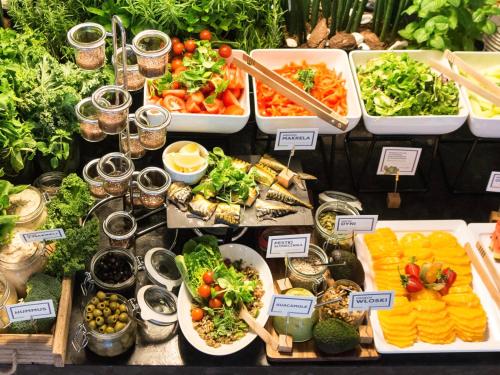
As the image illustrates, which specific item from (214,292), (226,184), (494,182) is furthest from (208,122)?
(494,182)

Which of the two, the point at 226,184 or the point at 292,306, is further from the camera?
the point at 226,184

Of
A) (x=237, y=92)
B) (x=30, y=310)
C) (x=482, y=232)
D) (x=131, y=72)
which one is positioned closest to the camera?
(x=30, y=310)

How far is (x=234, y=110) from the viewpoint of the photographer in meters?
3.10

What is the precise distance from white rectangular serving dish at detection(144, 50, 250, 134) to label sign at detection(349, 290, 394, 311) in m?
0.98

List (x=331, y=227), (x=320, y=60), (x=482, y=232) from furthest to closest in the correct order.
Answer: (x=320, y=60)
(x=482, y=232)
(x=331, y=227)

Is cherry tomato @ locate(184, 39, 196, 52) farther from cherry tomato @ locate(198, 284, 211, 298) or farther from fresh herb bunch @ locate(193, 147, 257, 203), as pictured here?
cherry tomato @ locate(198, 284, 211, 298)

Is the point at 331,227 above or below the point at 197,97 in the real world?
below

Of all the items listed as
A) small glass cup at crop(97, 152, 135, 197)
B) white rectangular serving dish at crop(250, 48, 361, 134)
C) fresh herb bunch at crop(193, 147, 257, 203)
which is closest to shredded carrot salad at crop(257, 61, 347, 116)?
white rectangular serving dish at crop(250, 48, 361, 134)

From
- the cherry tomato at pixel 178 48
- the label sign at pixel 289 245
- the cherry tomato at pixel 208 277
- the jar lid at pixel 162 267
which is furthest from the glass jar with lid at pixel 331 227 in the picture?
the cherry tomato at pixel 178 48

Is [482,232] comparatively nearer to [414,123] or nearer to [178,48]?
[414,123]

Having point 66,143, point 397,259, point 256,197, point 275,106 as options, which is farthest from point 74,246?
point 397,259

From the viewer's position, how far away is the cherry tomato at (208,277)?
2.67 meters

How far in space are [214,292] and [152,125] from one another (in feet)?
2.37

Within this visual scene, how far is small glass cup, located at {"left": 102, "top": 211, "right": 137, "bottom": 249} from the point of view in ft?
9.09
